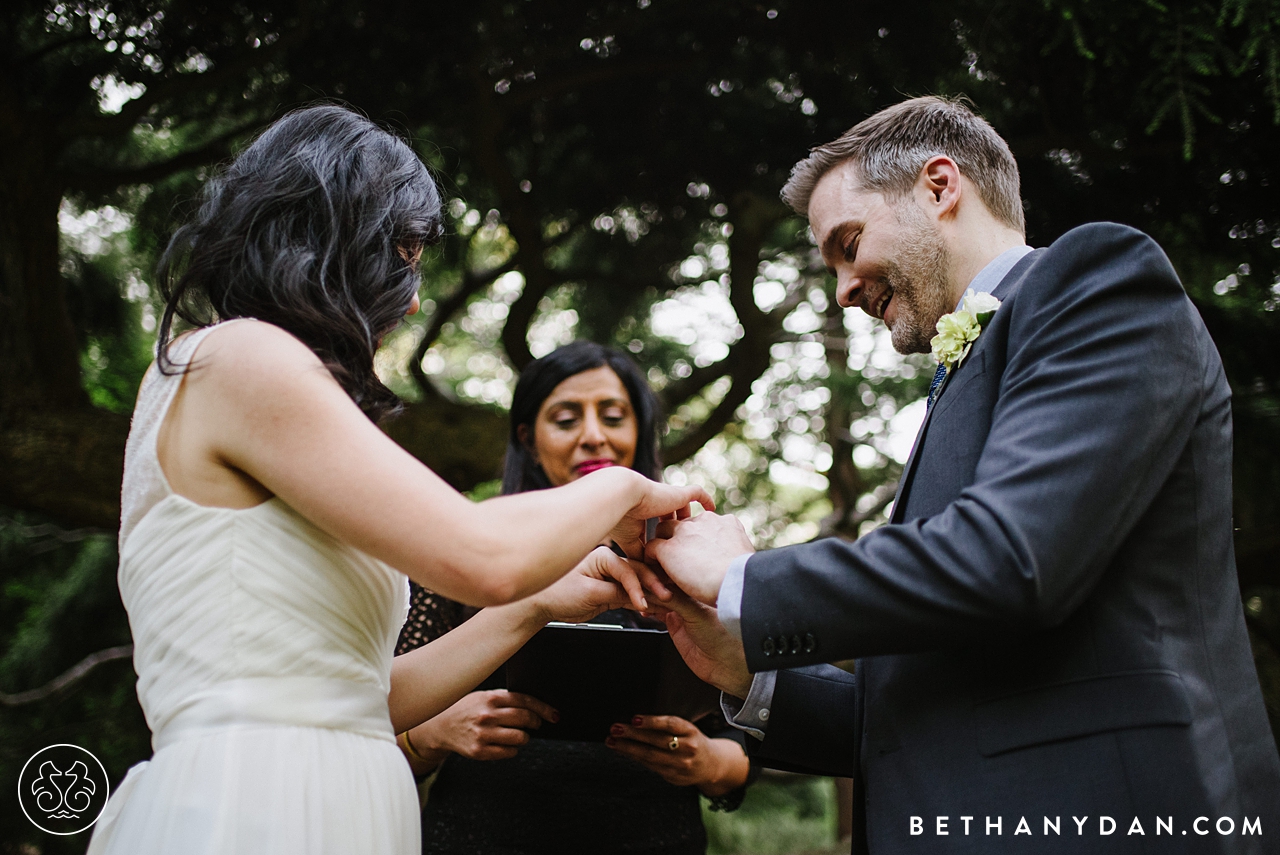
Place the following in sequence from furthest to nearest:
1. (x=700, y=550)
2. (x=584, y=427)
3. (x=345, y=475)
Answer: (x=584, y=427) → (x=700, y=550) → (x=345, y=475)

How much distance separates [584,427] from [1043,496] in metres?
2.24

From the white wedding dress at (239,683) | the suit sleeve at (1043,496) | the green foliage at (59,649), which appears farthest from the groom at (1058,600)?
the green foliage at (59,649)

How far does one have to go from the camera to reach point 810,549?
1.62 metres

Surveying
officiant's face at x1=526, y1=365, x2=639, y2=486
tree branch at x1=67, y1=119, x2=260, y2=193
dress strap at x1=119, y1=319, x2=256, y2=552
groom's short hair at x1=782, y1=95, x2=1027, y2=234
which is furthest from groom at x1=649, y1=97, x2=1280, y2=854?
tree branch at x1=67, y1=119, x2=260, y2=193

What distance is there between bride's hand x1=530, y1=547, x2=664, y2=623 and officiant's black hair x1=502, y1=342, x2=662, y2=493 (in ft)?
4.41

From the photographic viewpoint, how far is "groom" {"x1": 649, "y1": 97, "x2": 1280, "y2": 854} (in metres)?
1.46

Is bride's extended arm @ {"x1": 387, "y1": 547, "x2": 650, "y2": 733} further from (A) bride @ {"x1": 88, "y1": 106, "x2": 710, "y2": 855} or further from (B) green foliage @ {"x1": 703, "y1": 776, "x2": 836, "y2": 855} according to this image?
(B) green foliage @ {"x1": 703, "y1": 776, "x2": 836, "y2": 855}

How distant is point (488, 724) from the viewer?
2.46m

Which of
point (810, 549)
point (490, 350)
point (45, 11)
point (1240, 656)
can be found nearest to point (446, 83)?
point (45, 11)

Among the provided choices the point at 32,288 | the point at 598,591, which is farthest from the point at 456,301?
the point at 598,591

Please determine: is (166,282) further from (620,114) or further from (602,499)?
(620,114)

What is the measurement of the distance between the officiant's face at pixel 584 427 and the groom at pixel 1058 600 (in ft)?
5.57

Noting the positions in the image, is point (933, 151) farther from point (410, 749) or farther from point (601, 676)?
point (410, 749)

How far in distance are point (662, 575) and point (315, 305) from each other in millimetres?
994
